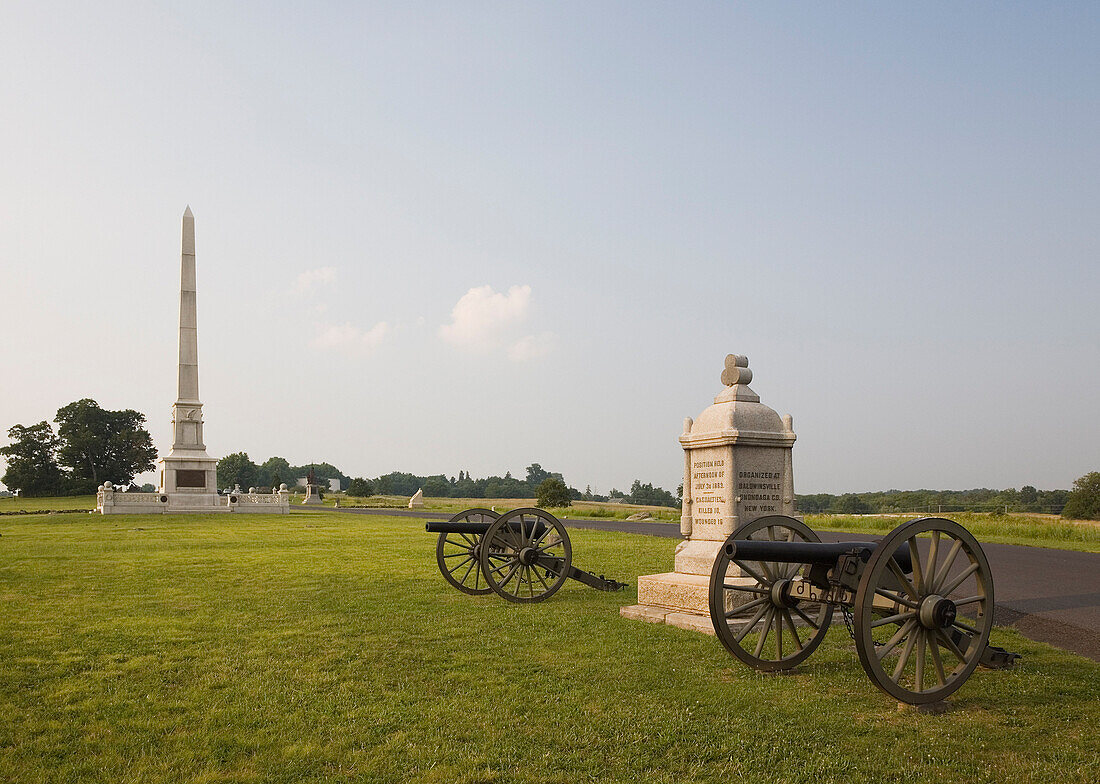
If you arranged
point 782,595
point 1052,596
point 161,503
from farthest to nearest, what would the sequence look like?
point 161,503, point 1052,596, point 782,595

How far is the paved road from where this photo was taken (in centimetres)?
905

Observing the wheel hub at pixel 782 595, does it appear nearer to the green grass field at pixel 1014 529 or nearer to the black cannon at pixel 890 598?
the black cannon at pixel 890 598

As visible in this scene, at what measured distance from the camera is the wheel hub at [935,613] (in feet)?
18.9

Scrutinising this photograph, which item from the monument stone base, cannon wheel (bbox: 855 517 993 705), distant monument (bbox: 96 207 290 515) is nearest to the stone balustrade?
distant monument (bbox: 96 207 290 515)

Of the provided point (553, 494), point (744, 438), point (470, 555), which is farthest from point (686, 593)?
point (553, 494)

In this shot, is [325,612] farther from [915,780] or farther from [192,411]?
[192,411]

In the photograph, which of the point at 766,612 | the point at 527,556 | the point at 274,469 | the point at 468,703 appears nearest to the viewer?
the point at 468,703

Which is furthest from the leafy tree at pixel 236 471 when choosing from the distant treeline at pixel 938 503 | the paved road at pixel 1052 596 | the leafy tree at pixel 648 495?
the paved road at pixel 1052 596

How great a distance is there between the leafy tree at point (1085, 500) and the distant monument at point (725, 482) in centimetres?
3681

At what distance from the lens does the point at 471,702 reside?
6.01m

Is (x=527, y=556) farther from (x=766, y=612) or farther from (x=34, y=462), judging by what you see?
(x=34, y=462)

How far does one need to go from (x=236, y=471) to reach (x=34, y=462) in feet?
148

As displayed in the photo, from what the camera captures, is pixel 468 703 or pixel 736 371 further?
pixel 736 371

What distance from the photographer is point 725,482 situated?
31.8 ft
